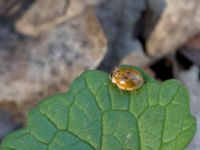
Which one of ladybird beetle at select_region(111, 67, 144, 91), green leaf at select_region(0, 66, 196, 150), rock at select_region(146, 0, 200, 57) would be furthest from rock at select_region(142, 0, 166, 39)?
green leaf at select_region(0, 66, 196, 150)

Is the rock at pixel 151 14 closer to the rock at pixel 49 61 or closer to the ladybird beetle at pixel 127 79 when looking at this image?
the rock at pixel 49 61

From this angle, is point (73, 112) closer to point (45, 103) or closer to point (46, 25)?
point (45, 103)

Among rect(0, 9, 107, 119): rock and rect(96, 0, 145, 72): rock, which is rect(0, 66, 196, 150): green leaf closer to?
rect(0, 9, 107, 119): rock

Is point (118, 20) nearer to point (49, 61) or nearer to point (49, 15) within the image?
point (49, 15)

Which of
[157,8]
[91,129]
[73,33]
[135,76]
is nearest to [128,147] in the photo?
[91,129]

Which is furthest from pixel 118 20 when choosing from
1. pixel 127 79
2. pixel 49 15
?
pixel 127 79

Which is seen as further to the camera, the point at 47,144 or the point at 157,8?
the point at 157,8
